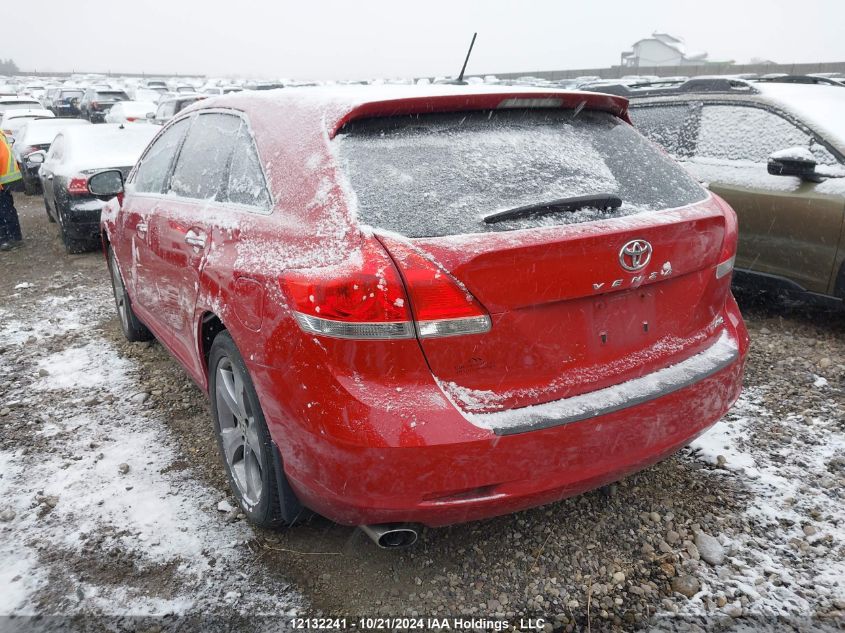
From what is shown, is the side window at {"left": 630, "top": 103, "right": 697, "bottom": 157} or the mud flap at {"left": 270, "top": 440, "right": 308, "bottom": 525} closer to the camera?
the mud flap at {"left": 270, "top": 440, "right": 308, "bottom": 525}

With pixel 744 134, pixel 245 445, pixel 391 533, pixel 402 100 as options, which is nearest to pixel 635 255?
pixel 402 100

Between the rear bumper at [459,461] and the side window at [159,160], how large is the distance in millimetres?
1870

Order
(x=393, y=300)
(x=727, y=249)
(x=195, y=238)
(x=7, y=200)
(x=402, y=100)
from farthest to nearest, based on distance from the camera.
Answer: (x=7, y=200) → (x=195, y=238) → (x=727, y=249) → (x=402, y=100) → (x=393, y=300)

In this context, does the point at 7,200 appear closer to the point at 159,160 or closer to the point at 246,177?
the point at 159,160

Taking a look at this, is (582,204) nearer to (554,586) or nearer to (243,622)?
(554,586)

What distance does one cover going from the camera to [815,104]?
15.3ft

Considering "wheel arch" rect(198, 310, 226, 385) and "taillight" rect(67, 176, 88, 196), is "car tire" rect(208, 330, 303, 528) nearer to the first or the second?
"wheel arch" rect(198, 310, 226, 385)

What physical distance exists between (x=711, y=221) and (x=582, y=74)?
50.3m

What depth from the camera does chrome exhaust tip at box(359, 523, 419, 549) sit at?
6.67 feet

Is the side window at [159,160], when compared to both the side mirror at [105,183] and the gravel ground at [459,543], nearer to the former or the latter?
the side mirror at [105,183]

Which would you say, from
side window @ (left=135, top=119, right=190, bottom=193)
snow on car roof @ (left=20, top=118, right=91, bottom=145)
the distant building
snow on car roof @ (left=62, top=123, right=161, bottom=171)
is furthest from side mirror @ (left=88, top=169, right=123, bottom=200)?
the distant building

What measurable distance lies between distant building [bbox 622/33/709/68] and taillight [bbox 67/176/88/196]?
6312cm

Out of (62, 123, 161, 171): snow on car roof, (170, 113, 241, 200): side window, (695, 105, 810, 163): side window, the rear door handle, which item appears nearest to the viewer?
the rear door handle

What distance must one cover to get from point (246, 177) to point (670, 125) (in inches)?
165
